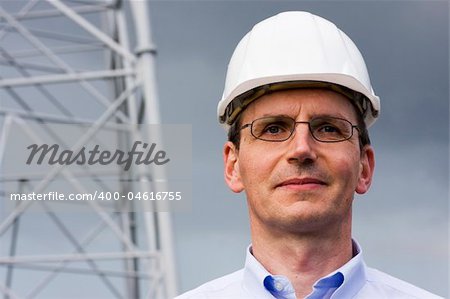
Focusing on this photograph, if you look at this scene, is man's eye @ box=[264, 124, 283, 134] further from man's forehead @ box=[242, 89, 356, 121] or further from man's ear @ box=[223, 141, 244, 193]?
man's ear @ box=[223, 141, 244, 193]

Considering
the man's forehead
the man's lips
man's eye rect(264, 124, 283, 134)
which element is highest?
the man's forehead

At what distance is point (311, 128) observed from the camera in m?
2.46

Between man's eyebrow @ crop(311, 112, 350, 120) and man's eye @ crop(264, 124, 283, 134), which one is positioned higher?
man's eyebrow @ crop(311, 112, 350, 120)

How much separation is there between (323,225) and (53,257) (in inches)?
228

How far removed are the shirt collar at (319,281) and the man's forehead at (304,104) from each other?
1.28ft

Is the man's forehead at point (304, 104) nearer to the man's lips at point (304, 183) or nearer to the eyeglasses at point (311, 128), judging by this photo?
the eyeglasses at point (311, 128)

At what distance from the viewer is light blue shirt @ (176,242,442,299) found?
2459 millimetres

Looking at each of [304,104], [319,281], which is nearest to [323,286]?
[319,281]

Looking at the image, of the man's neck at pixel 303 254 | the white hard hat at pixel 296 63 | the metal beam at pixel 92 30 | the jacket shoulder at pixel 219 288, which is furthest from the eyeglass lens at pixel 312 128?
the metal beam at pixel 92 30

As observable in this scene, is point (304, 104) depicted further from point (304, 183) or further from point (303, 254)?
point (303, 254)

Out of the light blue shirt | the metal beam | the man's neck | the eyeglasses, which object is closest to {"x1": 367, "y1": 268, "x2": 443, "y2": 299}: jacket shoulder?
the light blue shirt

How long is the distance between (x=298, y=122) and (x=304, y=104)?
0.07m

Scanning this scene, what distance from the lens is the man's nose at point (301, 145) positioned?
7.85 ft

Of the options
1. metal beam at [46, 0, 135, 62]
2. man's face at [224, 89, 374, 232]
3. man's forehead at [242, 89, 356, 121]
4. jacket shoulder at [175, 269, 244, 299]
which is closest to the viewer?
man's face at [224, 89, 374, 232]
